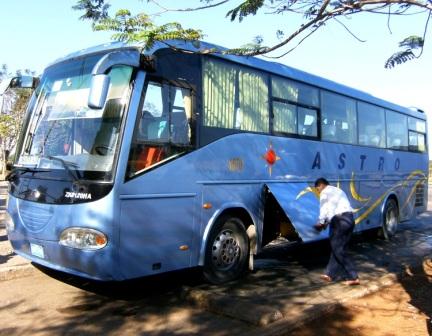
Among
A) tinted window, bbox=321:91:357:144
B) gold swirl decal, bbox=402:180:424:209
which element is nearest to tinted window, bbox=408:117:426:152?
gold swirl decal, bbox=402:180:424:209

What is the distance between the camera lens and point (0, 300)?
6.39m

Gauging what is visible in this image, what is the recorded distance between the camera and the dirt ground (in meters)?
5.29

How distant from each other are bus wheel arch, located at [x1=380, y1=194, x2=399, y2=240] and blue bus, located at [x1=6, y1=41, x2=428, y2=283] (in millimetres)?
4220

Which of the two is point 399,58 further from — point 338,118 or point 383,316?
point 338,118

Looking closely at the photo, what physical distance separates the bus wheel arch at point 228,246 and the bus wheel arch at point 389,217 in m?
6.05

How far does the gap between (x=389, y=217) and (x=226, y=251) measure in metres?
7.30

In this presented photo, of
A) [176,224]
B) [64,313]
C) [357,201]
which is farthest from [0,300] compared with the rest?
[357,201]

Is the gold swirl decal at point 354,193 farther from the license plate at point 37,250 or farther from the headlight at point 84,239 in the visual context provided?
the license plate at point 37,250

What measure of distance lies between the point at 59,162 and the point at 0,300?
190 cm

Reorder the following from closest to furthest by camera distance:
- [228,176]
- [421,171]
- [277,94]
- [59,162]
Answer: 1. [59,162]
2. [228,176]
3. [277,94]
4. [421,171]

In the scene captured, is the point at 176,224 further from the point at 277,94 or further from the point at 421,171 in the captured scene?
the point at 421,171

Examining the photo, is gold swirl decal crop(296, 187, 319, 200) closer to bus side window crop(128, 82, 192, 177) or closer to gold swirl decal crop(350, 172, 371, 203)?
gold swirl decal crop(350, 172, 371, 203)

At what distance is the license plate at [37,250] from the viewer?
249 inches

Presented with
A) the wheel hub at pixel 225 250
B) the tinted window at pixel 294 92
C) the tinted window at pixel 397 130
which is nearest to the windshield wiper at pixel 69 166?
the wheel hub at pixel 225 250
